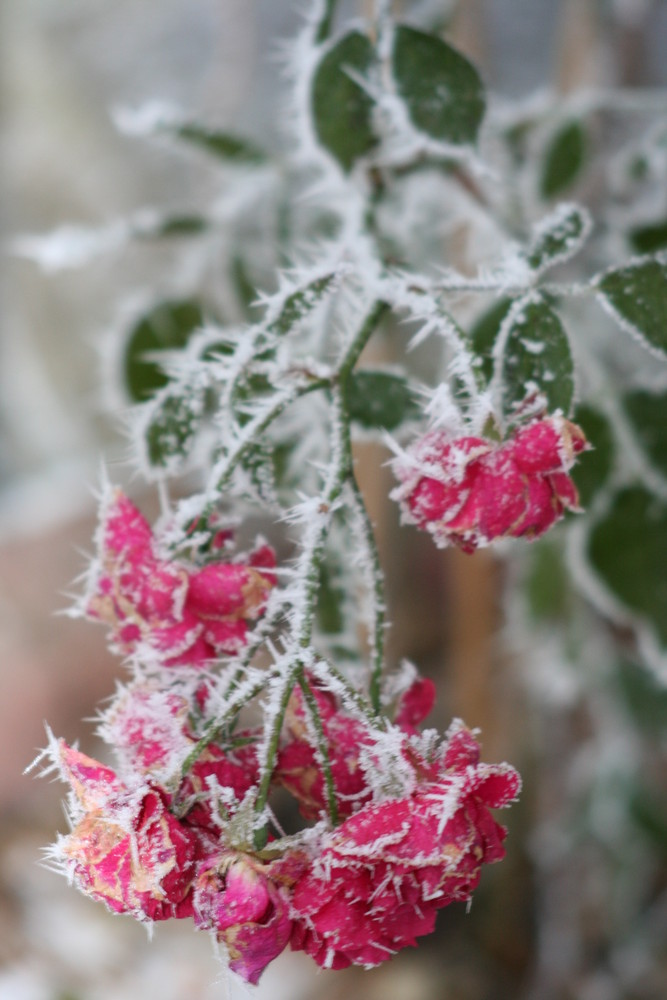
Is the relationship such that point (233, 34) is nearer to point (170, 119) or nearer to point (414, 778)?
point (170, 119)

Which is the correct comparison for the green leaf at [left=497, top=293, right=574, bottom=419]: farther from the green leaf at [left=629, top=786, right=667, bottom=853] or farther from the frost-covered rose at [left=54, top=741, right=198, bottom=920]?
the green leaf at [left=629, top=786, right=667, bottom=853]

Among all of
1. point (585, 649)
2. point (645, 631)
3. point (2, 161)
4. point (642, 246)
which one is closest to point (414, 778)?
point (645, 631)

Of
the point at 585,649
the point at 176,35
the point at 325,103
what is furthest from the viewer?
the point at 176,35

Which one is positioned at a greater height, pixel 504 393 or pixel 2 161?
pixel 2 161

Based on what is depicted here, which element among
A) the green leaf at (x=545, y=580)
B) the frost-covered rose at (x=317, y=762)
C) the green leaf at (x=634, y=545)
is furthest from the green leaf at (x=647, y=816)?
the frost-covered rose at (x=317, y=762)

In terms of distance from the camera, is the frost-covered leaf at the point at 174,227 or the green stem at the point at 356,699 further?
the frost-covered leaf at the point at 174,227

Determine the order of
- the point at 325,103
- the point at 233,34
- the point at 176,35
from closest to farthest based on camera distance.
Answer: the point at 325,103 < the point at 233,34 < the point at 176,35

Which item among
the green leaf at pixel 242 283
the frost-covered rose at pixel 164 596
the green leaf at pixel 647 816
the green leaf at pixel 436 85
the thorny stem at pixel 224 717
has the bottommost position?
the green leaf at pixel 647 816

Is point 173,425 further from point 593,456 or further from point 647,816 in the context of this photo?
point 647,816

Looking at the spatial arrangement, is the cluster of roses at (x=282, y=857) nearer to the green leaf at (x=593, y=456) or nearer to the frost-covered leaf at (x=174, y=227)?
the green leaf at (x=593, y=456)
